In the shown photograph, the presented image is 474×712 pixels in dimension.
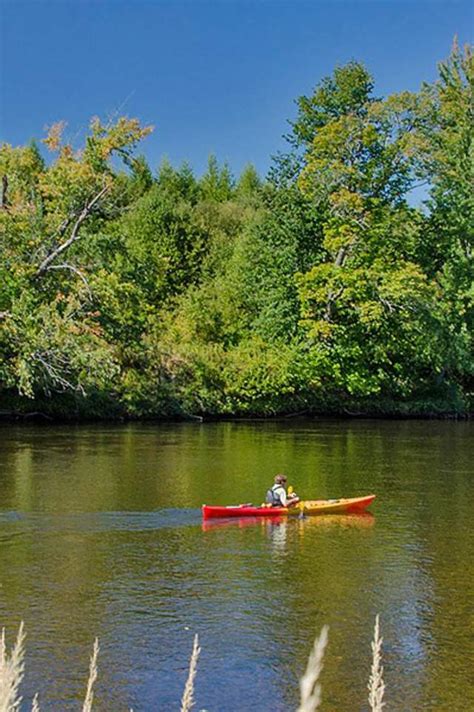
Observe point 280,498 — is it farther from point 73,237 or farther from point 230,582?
point 73,237

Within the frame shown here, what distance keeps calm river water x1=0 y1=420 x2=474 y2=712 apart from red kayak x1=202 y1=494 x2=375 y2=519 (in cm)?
27

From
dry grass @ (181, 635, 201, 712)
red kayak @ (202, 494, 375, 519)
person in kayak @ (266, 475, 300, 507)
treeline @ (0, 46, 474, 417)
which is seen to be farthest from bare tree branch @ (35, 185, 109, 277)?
dry grass @ (181, 635, 201, 712)

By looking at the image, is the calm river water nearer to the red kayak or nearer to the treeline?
the red kayak

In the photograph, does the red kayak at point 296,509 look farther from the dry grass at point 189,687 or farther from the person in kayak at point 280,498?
the dry grass at point 189,687

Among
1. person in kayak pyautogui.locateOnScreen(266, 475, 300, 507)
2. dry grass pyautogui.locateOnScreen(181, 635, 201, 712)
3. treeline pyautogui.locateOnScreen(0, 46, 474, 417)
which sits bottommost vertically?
person in kayak pyautogui.locateOnScreen(266, 475, 300, 507)

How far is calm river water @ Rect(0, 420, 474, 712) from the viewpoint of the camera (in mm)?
9844

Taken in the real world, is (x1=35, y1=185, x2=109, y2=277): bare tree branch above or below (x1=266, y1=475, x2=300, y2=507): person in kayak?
above

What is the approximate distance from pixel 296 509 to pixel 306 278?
29.8 m

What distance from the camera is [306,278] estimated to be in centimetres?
4775

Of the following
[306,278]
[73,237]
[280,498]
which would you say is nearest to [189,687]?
[280,498]

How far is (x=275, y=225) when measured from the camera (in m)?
50.5

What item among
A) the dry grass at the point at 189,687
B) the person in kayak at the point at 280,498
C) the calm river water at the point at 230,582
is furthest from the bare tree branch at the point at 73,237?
the dry grass at the point at 189,687

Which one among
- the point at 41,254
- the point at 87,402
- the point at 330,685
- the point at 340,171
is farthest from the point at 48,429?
Answer: the point at 330,685

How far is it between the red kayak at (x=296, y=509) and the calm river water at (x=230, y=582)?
0.27 metres
